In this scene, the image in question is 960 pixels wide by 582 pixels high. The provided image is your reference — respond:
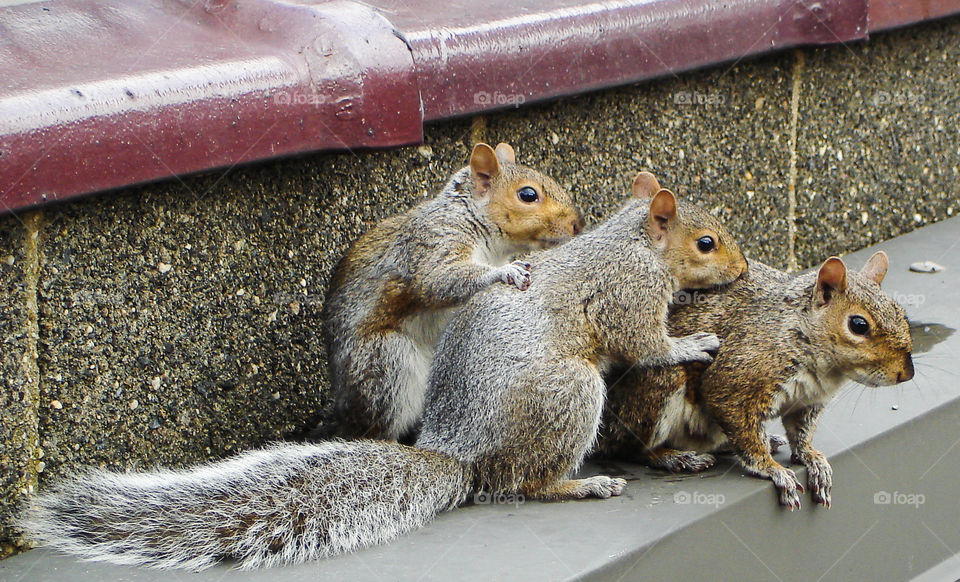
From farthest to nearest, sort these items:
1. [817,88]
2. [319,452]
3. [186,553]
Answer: [817,88] < [319,452] < [186,553]

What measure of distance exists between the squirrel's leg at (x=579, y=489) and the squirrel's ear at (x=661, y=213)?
27.7 inches

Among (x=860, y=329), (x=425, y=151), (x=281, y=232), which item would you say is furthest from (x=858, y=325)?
(x=281, y=232)

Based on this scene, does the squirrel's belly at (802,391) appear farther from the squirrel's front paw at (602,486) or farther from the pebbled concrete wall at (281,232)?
the pebbled concrete wall at (281,232)

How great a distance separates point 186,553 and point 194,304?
836mm

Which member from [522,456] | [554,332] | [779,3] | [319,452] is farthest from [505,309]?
[779,3]

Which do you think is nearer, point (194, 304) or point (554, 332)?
point (554, 332)

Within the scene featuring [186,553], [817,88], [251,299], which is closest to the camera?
[186,553]

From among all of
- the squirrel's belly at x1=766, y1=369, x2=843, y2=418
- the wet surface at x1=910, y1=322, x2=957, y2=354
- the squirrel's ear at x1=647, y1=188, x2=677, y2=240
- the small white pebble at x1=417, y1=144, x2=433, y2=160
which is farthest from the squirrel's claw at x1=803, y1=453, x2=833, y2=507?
the small white pebble at x1=417, y1=144, x2=433, y2=160

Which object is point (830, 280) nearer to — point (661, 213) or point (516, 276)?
point (661, 213)

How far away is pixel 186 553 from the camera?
2.79 metres

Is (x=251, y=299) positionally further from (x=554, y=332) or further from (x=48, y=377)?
(x=554, y=332)

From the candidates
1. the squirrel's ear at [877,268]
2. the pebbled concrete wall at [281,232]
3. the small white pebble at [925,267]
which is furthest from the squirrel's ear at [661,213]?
the small white pebble at [925,267]

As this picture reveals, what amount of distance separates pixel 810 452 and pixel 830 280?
1.62ft

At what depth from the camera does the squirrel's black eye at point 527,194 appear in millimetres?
3576
